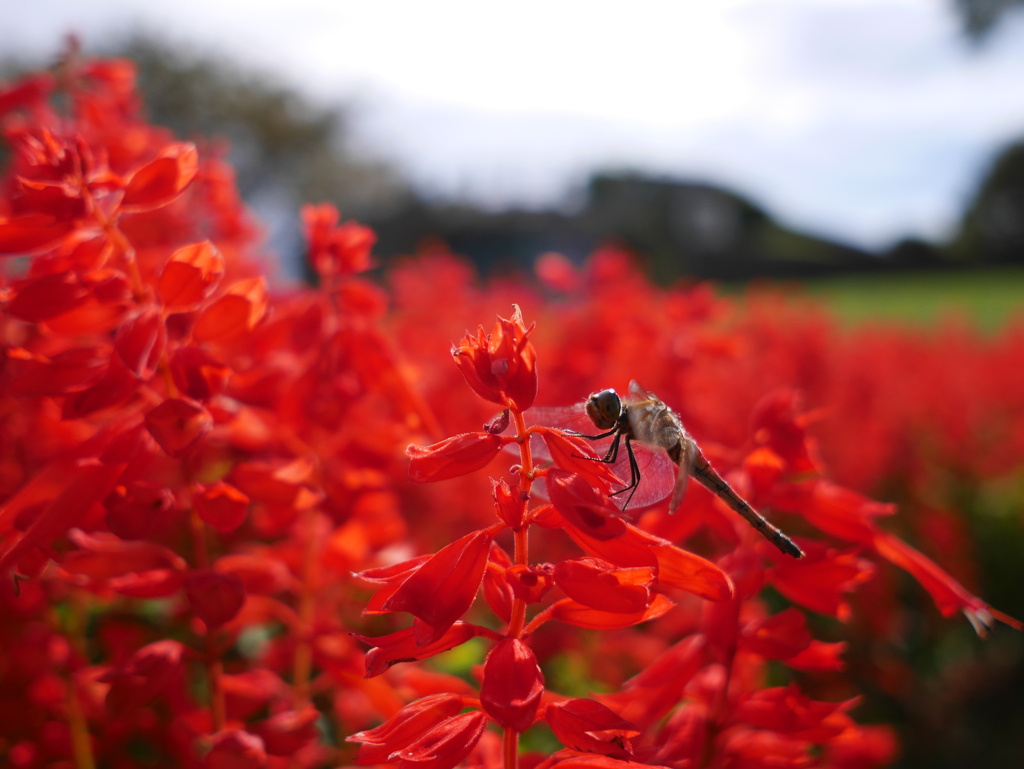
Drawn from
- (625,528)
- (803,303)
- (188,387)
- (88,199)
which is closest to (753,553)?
(625,528)

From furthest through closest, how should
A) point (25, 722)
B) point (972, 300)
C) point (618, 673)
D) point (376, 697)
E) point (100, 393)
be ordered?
point (972, 300) < point (618, 673) < point (25, 722) < point (376, 697) < point (100, 393)

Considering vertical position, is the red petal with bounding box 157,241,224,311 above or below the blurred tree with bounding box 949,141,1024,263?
above

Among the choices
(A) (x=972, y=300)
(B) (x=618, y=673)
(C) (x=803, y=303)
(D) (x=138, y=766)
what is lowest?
(A) (x=972, y=300)

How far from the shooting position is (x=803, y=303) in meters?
5.59

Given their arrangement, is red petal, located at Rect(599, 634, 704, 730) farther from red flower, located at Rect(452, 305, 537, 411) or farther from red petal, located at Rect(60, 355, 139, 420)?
red petal, located at Rect(60, 355, 139, 420)

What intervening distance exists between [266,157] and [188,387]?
51.4ft

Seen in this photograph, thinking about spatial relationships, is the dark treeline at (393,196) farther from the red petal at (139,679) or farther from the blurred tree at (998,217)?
the red petal at (139,679)

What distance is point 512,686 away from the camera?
493 mm

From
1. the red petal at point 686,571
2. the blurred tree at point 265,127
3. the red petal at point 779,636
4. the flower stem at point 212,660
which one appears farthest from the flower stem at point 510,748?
the blurred tree at point 265,127

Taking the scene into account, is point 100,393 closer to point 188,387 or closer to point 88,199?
point 188,387

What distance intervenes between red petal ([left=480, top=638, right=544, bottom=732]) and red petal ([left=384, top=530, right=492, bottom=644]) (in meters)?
0.04

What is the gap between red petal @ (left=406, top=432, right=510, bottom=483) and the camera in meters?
0.50

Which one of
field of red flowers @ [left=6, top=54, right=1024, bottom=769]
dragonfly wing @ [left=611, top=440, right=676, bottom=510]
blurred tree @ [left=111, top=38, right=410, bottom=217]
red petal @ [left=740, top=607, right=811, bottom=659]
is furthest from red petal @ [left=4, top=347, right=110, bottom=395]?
blurred tree @ [left=111, top=38, right=410, bottom=217]

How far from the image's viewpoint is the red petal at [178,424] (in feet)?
2.01
